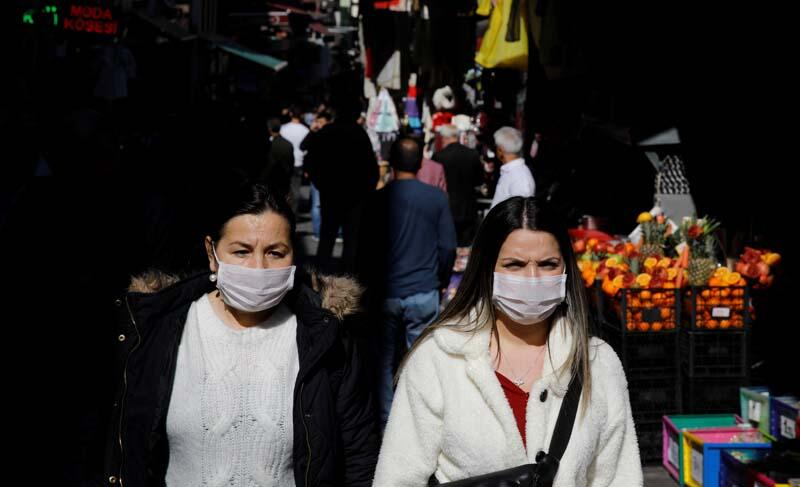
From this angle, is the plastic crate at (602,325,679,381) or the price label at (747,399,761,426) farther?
the plastic crate at (602,325,679,381)

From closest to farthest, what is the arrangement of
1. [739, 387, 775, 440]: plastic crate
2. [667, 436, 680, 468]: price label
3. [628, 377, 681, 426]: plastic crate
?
[739, 387, 775, 440]: plastic crate < [667, 436, 680, 468]: price label < [628, 377, 681, 426]: plastic crate

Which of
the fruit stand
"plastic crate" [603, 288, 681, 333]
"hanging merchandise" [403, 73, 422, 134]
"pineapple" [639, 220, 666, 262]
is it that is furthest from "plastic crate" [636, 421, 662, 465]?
"hanging merchandise" [403, 73, 422, 134]

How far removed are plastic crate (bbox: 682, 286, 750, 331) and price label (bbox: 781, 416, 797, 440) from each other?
81 cm

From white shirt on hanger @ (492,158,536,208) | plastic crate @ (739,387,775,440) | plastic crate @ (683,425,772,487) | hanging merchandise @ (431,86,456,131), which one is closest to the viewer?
plastic crate @ (683,425,772,487)

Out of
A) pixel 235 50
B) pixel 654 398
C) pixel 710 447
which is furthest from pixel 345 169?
pixel 235 50

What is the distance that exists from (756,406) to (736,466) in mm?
731

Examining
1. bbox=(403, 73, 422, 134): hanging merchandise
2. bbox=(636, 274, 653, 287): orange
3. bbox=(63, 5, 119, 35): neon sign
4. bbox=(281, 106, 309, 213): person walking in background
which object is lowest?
bbox=(636, 274, 653, 287): orange

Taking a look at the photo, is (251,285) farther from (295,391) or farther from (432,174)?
(432,174)

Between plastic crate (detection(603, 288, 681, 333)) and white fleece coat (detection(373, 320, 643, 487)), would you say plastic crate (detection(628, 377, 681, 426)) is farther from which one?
white fleece coat (detection(373, 320, 643, 487))

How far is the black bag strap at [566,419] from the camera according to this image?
2828 millimetres

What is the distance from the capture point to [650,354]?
263 inches

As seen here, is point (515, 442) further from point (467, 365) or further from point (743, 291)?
point (743, 291)

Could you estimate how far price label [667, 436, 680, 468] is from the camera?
6.52 meters

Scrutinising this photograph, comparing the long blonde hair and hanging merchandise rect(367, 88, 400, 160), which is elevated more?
hanging merchandise rect(367, 88, 400, 160)
